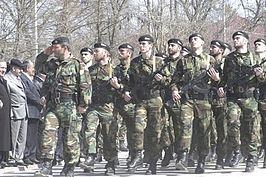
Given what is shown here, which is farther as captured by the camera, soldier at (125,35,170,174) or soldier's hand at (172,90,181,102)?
soldier at (125,35,170,174)

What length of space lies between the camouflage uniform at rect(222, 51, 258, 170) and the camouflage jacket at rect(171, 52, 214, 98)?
1.17 ft

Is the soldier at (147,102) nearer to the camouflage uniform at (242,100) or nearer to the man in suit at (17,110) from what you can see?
the camouflage uniform at (242,100)

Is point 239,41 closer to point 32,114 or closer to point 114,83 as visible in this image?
point 114,83

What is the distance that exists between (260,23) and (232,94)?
32734mm

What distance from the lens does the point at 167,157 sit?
12312mm

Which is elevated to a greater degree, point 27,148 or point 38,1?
point 38,1

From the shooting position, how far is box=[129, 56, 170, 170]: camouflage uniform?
36.0 feet

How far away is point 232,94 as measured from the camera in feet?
36.3

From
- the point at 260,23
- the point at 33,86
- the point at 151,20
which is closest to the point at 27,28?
the point at 151,20

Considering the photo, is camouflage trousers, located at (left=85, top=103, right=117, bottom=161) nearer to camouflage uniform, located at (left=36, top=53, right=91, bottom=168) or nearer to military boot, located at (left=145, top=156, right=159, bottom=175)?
military boot, located at (left=145, top=156, right=159, bottom=175)

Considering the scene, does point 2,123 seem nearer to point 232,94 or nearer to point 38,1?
point 232,94

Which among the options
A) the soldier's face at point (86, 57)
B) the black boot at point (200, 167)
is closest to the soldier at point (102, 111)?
the soldier's face at point (86, 57)

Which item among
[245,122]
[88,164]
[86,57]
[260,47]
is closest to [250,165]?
[245,122]

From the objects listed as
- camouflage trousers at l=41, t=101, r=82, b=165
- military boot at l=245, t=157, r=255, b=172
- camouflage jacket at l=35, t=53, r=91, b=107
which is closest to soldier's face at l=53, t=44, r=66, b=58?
camouflage jacket at l=35, t=53, r=91, b=107
